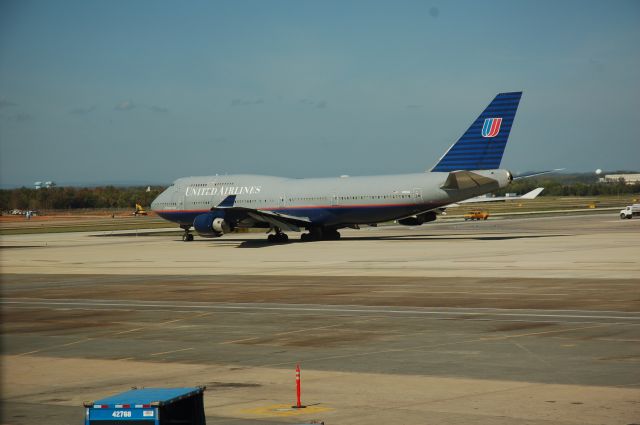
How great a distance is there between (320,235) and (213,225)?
31.5 ft

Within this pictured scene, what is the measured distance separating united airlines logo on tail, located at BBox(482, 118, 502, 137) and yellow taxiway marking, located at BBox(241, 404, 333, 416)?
165 ft

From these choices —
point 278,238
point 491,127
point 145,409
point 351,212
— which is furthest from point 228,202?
point 145,409

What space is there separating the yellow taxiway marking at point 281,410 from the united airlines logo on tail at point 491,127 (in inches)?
1974

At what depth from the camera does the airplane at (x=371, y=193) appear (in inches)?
2457

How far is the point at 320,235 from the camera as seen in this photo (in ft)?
232

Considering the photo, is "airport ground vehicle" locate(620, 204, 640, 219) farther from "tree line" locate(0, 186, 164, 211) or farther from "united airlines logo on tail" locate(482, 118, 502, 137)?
"tree line" locate(0, 186, 164, 211)

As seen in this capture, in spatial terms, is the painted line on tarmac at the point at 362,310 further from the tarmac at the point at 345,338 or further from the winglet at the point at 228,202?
the winglet at the point at 228,202

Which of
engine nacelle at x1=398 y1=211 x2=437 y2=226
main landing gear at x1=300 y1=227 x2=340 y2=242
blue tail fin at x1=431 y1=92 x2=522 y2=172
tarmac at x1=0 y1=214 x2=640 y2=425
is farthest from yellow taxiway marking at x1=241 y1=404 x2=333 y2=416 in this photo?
main landing gear at x1=300 y1=227 x2=340 y2=242

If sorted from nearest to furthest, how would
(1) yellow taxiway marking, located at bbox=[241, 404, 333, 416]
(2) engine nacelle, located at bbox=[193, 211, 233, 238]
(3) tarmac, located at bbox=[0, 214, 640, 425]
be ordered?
(1) yellow taxiway marking, located at bbox=[241, 404, 333, 416], (3) tarmac, located at bbox=[0, 214, 640, 425], (2) engine nacelle, located at bbox=[193, 211, 233, 238]

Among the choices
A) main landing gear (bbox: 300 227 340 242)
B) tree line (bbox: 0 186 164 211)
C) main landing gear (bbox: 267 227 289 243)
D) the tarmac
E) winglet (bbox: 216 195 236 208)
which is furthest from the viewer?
tree line (bbox: 0 186 164 211)

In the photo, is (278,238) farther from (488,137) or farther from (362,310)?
(362,310)

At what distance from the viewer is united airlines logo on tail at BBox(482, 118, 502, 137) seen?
63.2 metres

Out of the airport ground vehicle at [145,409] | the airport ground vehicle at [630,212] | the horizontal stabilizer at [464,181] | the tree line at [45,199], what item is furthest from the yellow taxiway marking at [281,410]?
the tree line at [45,199]

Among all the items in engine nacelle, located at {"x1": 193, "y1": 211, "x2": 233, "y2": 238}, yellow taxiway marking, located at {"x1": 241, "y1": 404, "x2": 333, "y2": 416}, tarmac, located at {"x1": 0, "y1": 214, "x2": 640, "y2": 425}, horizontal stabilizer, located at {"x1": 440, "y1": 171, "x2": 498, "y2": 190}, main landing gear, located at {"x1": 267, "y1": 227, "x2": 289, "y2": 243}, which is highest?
horizontal stabilizer, located at {"x1": 440, "y1": 171, "x2": 498, "y2": 190}
